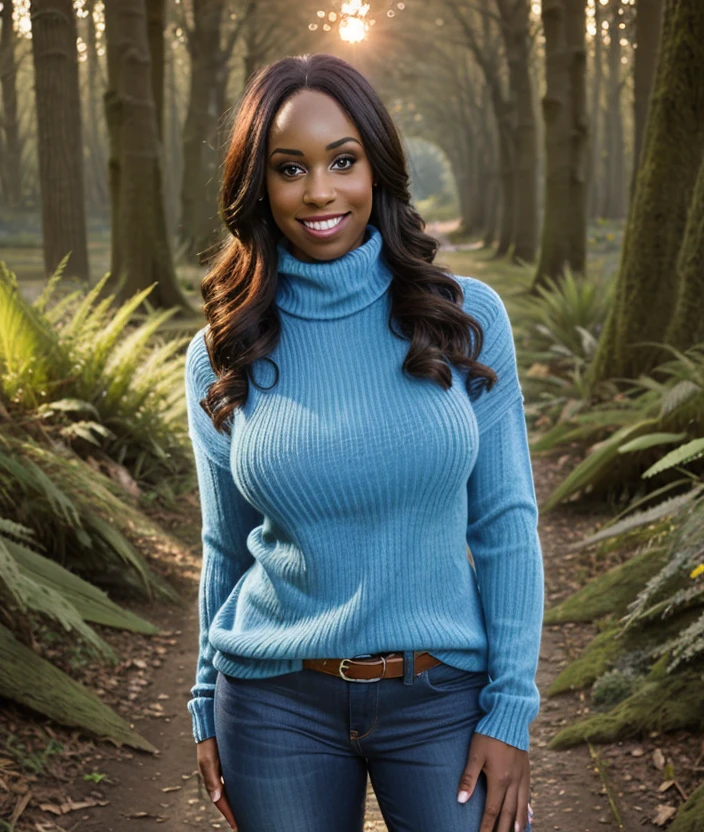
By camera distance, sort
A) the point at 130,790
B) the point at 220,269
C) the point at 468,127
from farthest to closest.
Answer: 1. the point at 468,127
2. the point at 130,790
3. the point at 220,269

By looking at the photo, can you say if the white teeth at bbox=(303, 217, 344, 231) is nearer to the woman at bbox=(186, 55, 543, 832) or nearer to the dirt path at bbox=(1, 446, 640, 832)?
the woman at bbox=(186, 55, 543, 832)

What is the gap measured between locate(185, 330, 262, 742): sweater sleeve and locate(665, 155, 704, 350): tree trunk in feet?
15.5

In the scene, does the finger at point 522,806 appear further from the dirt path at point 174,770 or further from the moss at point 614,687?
the moss at point 614,687

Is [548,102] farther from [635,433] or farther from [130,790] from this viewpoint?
[130,790]

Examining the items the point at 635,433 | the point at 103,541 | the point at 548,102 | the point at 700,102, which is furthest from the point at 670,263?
the point at 548,102

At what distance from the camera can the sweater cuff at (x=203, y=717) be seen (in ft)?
7.79

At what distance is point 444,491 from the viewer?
2.15 meters

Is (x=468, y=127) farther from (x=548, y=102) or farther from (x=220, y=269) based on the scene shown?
(x=220, y=269)

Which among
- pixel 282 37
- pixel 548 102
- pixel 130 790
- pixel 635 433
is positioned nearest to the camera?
pixel 130 790

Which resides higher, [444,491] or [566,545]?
[444,491]

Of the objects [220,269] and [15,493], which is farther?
[15,493]

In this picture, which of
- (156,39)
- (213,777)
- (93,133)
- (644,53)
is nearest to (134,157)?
(156,39)

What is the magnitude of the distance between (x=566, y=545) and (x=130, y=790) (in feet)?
11.2

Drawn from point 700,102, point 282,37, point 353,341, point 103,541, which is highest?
point 282,37
